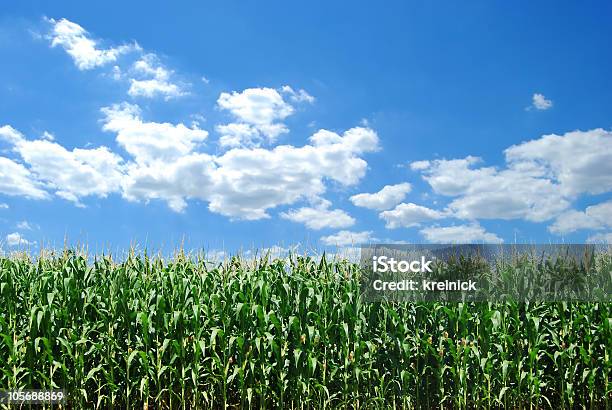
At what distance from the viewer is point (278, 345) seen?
879 cm

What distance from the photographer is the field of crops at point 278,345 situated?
28.4ft

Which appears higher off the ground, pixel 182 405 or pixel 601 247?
pixel 601 247

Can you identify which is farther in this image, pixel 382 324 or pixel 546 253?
pixel 546 253

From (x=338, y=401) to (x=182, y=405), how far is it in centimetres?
232

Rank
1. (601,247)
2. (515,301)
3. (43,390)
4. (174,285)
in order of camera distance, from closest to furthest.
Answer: (43,390), (174,285), (515,301), (601,247)

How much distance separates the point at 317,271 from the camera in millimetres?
10758

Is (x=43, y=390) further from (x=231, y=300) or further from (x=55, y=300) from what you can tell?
(x=231, y=300)

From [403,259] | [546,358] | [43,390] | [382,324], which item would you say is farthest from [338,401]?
[43,390]

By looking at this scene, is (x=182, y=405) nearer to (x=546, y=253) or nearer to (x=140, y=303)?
(x=140, y=303)

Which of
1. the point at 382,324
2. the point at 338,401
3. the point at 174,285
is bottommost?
the point at 338,401

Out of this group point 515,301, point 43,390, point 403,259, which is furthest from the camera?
point 403,259

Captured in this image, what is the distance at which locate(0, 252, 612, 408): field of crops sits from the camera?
8664 millimetres

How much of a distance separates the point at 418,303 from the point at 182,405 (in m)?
3.93

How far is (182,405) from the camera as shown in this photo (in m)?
8.77
